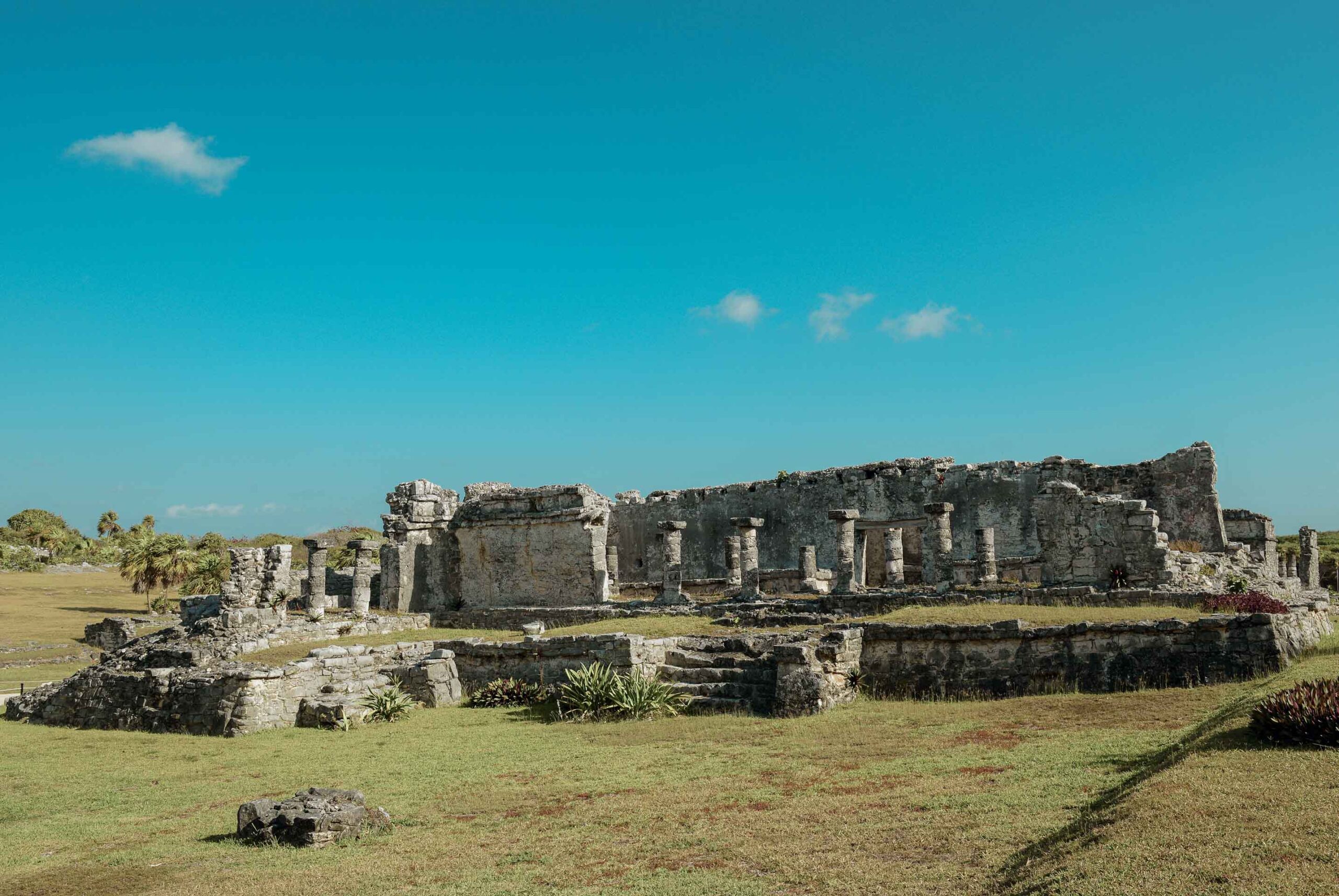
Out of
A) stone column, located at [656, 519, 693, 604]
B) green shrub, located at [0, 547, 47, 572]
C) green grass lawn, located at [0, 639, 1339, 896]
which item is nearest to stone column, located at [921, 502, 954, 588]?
stone column, located at [656, 519, 693, 604]

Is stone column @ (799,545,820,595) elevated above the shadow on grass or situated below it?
above

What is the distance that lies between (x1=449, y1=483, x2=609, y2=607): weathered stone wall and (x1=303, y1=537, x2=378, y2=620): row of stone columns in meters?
3.34

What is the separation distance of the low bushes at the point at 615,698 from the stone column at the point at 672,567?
34.4ft

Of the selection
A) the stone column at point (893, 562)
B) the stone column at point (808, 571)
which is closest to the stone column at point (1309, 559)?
the stone column at point (893, 562)

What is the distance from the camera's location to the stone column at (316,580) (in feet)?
89.7

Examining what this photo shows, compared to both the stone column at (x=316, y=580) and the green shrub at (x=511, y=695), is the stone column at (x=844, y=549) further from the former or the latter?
the stone column at (x=316, y=580)

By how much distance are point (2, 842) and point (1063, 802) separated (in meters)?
9.49

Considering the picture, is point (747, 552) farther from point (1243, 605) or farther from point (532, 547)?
point (1243, 605)

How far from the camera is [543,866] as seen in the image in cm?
722

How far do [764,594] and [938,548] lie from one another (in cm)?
460

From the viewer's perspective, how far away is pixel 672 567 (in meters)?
26.7

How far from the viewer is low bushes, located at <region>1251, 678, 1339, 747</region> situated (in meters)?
6.89

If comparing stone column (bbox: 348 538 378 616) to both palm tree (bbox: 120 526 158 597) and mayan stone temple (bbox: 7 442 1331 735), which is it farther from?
palm tree (bbox: 120 526 158 597)

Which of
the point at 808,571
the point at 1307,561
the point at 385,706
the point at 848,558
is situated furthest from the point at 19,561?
the point at 1307,561
